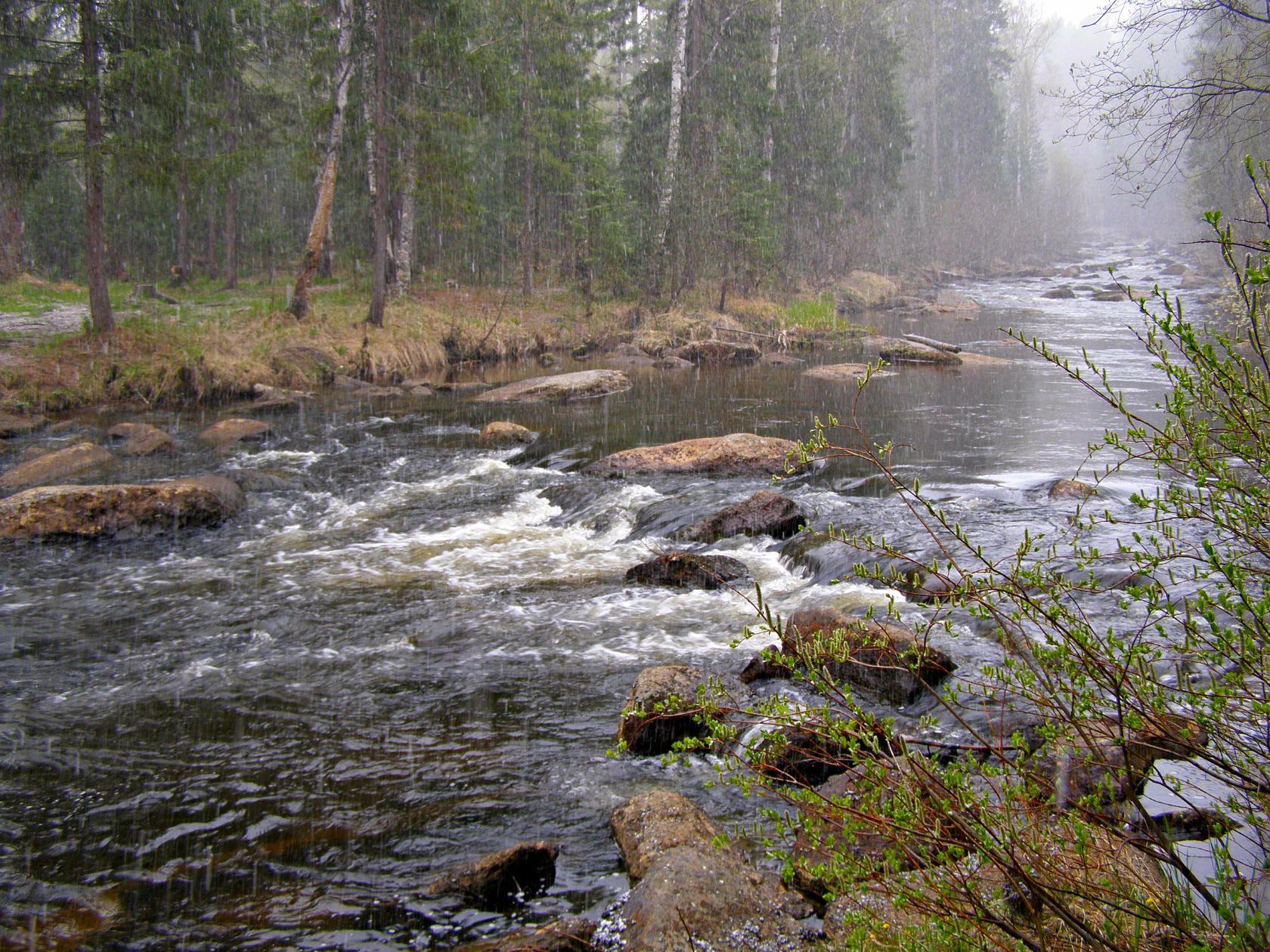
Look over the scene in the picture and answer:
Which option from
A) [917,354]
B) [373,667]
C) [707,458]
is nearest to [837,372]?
[917,354]

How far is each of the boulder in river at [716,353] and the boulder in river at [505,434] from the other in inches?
390

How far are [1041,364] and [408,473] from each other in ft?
53.6

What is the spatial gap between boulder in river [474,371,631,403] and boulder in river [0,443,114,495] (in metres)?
7.37

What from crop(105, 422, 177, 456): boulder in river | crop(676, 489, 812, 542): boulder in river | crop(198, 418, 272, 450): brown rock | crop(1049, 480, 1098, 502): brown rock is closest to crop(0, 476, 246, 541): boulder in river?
crop(105, 422, 177, 456): boulder in river

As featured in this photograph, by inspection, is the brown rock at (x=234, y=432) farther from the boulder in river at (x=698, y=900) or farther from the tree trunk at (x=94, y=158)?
the boulder in river at (x=698, y=900)

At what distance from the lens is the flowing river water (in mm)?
4297

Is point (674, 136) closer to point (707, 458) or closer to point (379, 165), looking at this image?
point (379, 165)

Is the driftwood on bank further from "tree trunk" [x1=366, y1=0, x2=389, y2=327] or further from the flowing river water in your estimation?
"tree trunk" [x1=366, y1=0, x2=389, y2=327]

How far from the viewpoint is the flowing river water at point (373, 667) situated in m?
4.30

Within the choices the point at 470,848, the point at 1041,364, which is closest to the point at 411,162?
the point at 1041,364

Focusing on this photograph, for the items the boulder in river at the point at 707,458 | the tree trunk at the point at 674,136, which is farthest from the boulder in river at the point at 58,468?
the tree trunk at the point at 674,136

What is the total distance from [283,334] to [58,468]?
9459 mm

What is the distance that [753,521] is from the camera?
9.96 metres

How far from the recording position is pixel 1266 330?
7.89 feet
